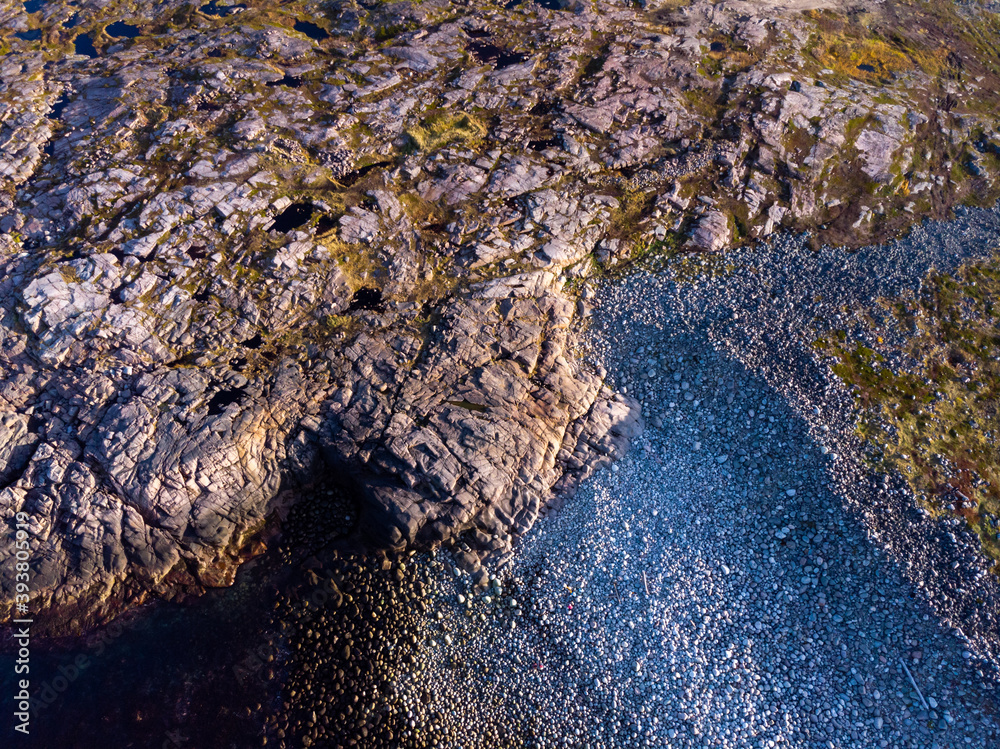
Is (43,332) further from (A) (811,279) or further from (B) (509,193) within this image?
(A) (811,279)

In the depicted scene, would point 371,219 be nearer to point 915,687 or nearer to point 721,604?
point 721,604

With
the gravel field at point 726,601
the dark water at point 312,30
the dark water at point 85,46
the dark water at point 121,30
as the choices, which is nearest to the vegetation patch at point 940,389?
the gravel field at point 726,601

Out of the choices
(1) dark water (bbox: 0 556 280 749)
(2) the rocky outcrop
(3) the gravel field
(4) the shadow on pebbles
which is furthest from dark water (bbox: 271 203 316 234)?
(4) the shadow on pebbles

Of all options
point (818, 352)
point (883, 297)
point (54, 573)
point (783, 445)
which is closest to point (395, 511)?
point (54, 573)

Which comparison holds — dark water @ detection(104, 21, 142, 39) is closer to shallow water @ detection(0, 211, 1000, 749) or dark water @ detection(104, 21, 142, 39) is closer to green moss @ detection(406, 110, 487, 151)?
green moss @ detection(406, 110, 487, 151)

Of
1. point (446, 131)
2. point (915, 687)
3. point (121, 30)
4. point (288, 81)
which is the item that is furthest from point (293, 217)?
point (915, 687)
